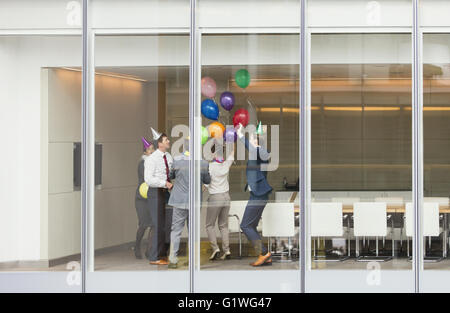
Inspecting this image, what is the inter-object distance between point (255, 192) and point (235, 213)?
0.39 meters

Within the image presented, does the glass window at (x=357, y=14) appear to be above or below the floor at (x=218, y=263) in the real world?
above

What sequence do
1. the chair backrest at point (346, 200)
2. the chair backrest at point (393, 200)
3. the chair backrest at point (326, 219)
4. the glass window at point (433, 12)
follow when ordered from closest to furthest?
the glass window at point (433, 12)
the chair backrest at point (326, 219)
the chair backrest at point (393, 200)
the chair backrest at point (346, 200)

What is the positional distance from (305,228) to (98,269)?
2.79 m

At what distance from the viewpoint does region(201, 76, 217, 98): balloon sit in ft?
36.2

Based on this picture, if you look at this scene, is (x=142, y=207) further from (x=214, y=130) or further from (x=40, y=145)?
(x=40, y=145)

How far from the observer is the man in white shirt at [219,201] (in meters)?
11.1

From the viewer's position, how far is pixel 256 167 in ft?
36.3

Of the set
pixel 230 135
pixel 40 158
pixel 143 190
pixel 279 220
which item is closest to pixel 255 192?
pixel 279 220

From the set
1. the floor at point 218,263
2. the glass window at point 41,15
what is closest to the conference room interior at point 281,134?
the floor at point 218,263

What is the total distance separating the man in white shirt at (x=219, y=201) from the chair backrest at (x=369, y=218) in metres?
1.74

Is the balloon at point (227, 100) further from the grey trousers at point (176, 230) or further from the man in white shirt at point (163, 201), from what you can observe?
the grey trousers at point (176, 230)

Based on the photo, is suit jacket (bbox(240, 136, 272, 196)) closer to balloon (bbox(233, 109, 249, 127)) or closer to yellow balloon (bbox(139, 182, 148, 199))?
balloon (bbox(233, 109, 249, 127))

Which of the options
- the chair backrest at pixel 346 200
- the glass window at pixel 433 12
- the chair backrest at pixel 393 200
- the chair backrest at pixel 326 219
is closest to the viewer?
the glass window at pixel 433 12
